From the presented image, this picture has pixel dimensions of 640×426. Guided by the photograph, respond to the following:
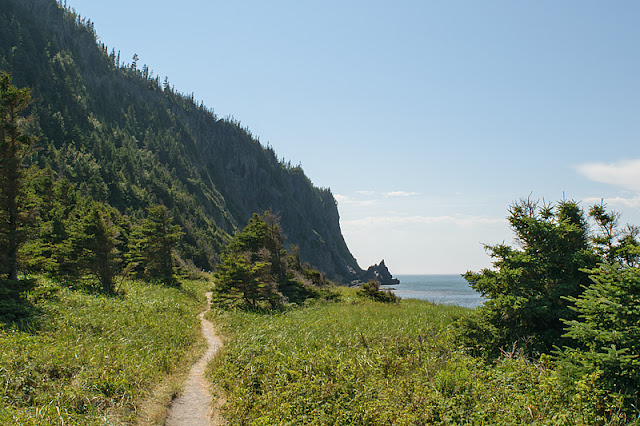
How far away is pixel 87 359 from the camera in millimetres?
9500

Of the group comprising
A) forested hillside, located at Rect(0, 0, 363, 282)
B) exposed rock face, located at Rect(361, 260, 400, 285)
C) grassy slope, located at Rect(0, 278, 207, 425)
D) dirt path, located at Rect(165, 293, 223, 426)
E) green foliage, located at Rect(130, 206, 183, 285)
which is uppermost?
forested hillside, located at Rect(0, 0, 363, 282)

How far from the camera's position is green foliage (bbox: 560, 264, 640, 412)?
7.29 meters

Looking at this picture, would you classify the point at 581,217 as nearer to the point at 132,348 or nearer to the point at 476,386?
the point at 476,386

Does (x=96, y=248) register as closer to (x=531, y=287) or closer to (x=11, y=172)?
(x=11, y=172)

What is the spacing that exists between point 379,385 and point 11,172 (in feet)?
51.1

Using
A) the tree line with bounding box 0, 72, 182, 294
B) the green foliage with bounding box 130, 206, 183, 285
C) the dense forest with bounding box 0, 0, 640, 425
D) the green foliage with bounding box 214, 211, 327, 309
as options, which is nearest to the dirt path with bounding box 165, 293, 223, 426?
the dense forest with bounding box 0, 0, 640, 425

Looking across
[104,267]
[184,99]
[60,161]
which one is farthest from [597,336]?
[184,99]

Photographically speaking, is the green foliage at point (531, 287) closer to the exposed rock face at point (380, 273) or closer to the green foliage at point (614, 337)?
the green foliage at point (614, 337)

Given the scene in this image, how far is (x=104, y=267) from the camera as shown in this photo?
20.5 m

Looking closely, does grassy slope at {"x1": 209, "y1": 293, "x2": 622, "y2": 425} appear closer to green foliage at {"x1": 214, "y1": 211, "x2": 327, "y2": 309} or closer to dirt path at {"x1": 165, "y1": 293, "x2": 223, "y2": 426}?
dirt path at {"x1": 165, "y1": 293, "x2": 223, "y2": 426}

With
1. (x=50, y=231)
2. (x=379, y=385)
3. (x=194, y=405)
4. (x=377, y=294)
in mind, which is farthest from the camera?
(x=377, y=294)

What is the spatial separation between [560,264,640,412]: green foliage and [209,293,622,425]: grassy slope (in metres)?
0.55

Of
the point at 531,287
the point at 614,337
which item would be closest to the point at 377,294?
the point at 531,287

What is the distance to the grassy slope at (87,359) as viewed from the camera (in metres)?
7.19
